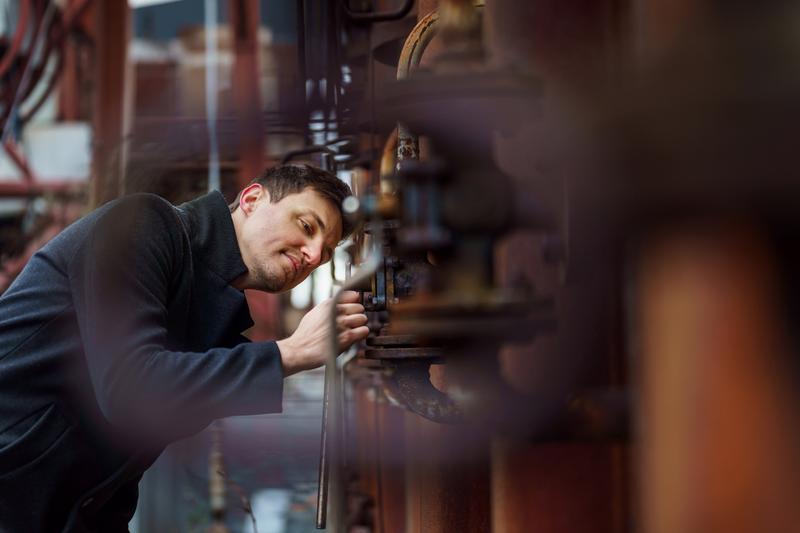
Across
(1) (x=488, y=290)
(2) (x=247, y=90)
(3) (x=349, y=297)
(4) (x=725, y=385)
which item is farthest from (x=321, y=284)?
(4) (x=725, y=385)

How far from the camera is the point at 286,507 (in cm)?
712

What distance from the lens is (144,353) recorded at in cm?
226

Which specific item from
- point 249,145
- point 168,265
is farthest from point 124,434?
point 249,145

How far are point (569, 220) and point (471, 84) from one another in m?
0.25

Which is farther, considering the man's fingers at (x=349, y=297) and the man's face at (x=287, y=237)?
the man's face at (x=287, y=237)

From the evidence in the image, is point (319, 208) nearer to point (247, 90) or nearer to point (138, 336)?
point (138, 336)

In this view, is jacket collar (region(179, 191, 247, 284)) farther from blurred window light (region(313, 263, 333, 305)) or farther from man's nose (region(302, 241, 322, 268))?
blurred window light (region(313, 263, 333, 305))

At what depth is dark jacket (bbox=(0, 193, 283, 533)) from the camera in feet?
7.40

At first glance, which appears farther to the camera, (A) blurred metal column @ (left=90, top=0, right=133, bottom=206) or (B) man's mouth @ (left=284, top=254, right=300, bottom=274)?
(A) blurred metal column @ (left=90, top=0, right=133, bottom=206)

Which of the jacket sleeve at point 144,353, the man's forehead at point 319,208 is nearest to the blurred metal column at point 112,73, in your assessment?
the man's forehead at point 319,208

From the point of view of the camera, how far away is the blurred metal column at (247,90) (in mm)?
4988

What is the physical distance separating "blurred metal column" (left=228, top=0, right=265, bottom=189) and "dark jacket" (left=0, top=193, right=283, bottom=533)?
4.90ft

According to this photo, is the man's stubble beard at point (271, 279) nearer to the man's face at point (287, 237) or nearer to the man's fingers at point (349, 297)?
the man's face at point (287, 237)

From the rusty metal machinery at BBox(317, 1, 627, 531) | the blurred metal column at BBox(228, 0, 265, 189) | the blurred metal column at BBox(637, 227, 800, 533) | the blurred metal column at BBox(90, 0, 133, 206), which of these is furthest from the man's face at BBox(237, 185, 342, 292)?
the blurred metal column at BBox(90, 0, 133, 206)
